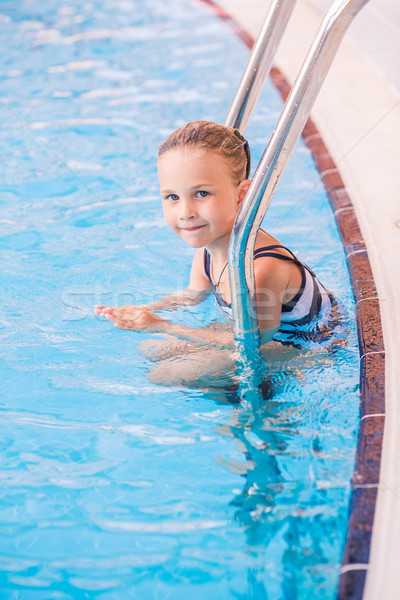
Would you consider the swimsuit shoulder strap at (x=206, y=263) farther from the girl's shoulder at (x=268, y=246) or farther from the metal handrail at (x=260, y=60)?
the metal handrail at (x=260, y=60)

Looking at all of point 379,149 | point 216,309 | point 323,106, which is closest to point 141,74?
point 323,106

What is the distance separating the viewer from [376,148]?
349cm

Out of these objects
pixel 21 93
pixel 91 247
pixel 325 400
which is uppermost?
pixel 325 400

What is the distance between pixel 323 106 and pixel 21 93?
7.89ft

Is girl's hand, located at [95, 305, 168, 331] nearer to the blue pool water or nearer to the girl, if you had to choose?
the girl

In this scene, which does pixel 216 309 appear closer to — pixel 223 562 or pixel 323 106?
pixel 223 562

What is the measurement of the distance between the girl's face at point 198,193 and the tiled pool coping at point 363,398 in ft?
2.07

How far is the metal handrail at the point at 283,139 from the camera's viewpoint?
1.47 metres

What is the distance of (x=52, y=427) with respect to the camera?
2.02m

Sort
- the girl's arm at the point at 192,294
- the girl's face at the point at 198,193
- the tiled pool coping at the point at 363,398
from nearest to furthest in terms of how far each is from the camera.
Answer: the tiled pool coping at the point at 363,398 → the girl's face at the point at 198,193 → the girl's arm at the point at 192,294

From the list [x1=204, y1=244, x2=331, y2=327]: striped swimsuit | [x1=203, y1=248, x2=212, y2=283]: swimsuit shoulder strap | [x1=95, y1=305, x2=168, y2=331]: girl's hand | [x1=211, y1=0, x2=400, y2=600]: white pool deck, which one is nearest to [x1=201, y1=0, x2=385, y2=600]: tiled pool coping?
[x1=211, y1=0, x2=400, y2=600]: white pool deck

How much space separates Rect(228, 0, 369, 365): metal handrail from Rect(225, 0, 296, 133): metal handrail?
0.53 m

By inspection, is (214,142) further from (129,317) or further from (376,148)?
(376,148)

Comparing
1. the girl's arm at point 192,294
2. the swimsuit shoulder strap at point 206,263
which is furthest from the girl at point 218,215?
the girl's arm at point 192,294
